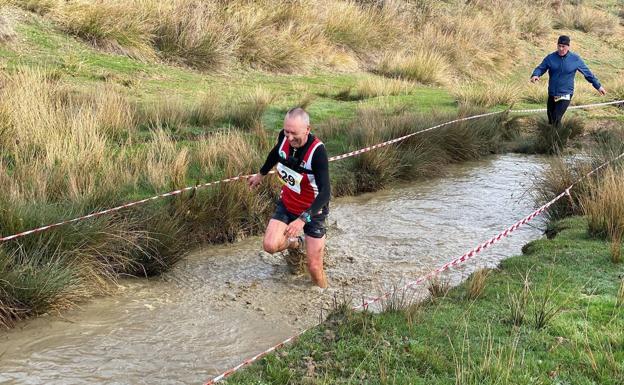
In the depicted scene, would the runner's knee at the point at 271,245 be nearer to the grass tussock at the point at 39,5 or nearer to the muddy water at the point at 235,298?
the muddy water at the point at 235,298

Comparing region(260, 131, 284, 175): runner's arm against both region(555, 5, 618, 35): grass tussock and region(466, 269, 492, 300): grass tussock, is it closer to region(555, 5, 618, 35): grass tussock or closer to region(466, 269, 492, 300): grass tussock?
region(466, 269, 492, 300): grass tussock

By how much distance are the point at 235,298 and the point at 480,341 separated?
248cm

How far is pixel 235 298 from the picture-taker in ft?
20.2

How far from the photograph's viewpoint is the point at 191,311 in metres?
5.80

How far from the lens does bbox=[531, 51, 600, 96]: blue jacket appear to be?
12367 mm

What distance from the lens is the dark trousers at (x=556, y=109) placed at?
41.6 feet

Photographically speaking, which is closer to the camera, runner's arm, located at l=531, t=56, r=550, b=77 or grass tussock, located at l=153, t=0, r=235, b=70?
runner's arm, located at l=531, t=56, r=550, b=77

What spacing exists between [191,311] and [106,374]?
122cm

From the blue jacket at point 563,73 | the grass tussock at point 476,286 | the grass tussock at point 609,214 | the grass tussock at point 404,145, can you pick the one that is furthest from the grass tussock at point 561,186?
the blue jacket at point 563,73

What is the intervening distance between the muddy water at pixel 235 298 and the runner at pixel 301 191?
430 mm

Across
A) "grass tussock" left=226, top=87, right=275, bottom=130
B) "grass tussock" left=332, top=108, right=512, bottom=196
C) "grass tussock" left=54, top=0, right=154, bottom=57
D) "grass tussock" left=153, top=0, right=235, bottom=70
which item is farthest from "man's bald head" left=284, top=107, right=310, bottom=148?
"grass tussock" left=153, top=0, right=235, bottom=70

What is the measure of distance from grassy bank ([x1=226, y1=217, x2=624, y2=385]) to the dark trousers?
25.2 ft

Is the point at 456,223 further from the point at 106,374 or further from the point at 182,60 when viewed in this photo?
the point at 182,60

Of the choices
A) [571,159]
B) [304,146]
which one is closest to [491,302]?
[304,146]
